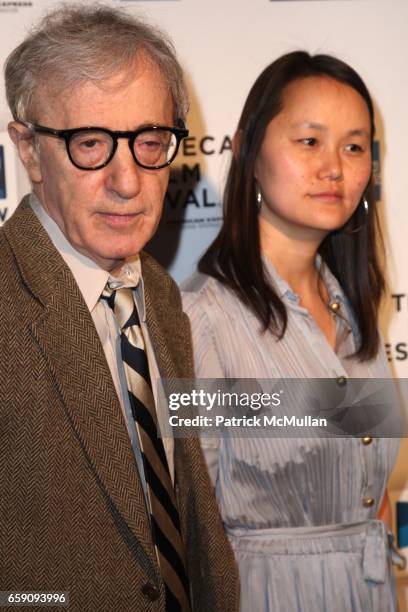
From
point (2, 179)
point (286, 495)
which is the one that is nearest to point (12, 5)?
point (2, 179)

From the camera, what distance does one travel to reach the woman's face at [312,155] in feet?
5.81

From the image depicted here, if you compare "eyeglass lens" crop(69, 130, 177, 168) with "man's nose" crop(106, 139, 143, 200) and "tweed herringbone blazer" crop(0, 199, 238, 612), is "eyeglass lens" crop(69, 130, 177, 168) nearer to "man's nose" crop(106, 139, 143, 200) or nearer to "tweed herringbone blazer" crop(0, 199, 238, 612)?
"man's nose" crop(106, 139, 143, 200)

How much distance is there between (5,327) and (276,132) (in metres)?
0.79

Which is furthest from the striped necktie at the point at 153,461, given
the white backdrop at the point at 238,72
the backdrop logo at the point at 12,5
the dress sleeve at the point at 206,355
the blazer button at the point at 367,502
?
the backdrop logo at the point at 12,5

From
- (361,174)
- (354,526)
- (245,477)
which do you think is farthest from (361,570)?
(361,174)

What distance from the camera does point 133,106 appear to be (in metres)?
1.38

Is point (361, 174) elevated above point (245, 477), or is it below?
above

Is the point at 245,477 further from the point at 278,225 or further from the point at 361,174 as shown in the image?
the point at 361,174

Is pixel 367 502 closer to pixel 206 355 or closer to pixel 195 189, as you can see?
pixel 206 355

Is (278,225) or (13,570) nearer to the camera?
(13,570)

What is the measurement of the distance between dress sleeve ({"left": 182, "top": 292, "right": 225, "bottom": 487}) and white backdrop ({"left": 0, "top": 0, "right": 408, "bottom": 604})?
356 millimetres

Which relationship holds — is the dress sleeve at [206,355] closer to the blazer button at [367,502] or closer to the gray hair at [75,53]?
the blazer button at [367,502]

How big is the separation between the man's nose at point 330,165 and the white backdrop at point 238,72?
0.34 meters

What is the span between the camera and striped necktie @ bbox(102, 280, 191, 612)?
1.44 meters
